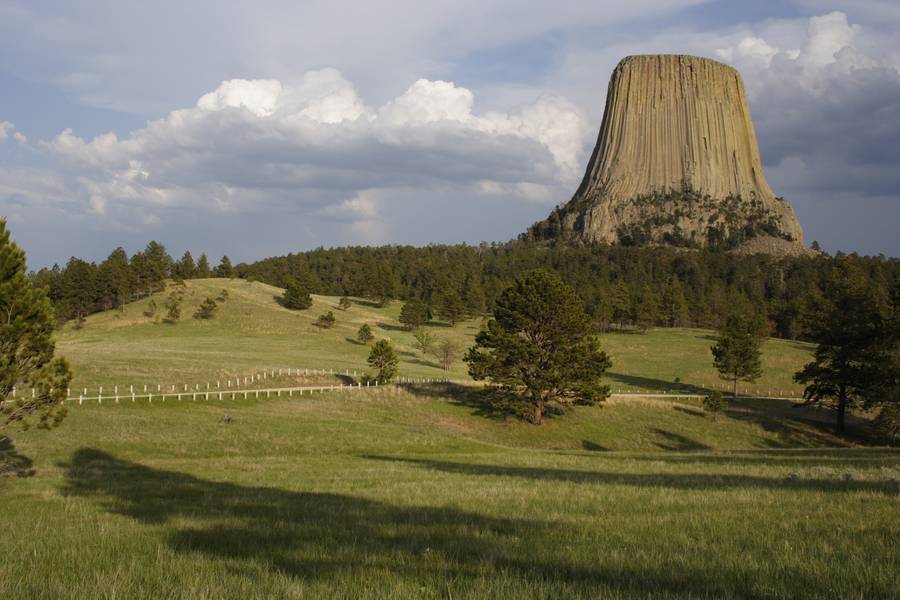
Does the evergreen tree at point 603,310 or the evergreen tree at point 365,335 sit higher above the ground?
the evergreen tree at point 603,310

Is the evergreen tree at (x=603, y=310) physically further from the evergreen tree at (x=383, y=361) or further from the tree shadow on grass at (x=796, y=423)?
the evergreen tree at (x=383, y=361)

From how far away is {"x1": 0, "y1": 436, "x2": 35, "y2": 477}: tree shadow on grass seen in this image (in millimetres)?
21000

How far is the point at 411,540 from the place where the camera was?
7848 mm

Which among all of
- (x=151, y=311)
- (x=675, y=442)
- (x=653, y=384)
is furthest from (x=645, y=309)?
(x=151, y=311)

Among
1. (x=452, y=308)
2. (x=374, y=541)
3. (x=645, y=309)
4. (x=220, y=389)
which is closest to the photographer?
(x=374, y=541)

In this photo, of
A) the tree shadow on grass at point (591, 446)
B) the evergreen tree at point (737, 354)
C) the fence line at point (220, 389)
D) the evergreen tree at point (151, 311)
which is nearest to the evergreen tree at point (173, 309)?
the evergreen tree at point (151, 311)

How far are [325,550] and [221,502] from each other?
6.34 meters

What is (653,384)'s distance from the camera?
84.2 meters

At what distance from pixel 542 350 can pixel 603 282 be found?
354 ft

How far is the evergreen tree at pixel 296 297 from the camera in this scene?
4897 inches

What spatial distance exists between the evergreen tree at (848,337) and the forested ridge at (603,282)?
131ft

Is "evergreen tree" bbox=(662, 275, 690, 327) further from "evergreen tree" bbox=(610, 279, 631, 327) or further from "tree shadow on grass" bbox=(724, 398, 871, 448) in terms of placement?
"tree shadow on grass" bbox=(724, 398, 871, 448)

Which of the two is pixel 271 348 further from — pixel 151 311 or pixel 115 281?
pixel 115 281

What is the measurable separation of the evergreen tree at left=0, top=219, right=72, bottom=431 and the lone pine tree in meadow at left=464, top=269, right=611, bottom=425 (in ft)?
119
